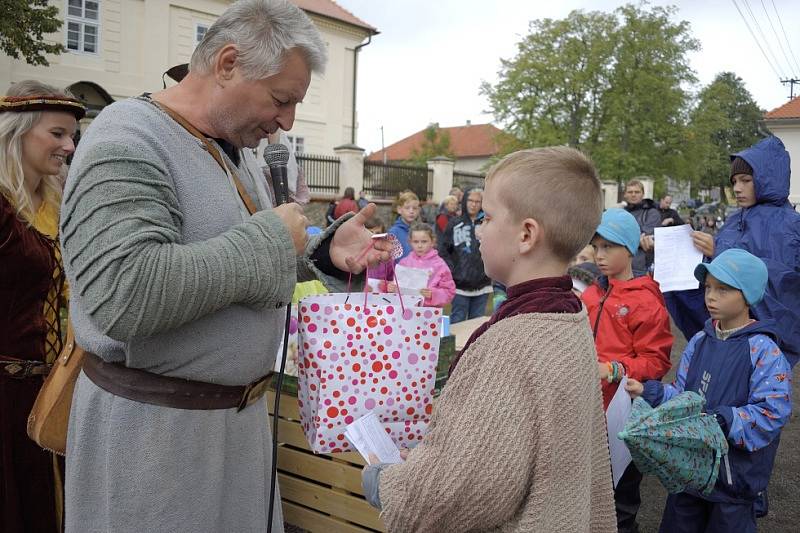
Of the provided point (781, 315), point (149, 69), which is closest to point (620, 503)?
point (781, 315)

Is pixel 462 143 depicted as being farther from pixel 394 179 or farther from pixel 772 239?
pixel 772 239

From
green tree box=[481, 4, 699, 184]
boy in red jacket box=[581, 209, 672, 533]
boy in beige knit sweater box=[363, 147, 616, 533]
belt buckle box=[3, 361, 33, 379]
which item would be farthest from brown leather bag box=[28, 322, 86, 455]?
green tree box=[481, 4, 699, 184]

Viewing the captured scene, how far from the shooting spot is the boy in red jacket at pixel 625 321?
3.40 metres

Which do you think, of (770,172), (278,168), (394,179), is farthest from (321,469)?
(394,179)

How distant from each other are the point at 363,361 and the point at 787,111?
3880 centimetres

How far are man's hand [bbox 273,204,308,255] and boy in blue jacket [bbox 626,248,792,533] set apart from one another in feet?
6.43

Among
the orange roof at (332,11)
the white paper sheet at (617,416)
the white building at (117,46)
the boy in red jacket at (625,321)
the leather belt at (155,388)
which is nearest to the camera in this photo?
the leather belt at (155,388)

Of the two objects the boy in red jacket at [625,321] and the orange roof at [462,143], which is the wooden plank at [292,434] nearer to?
the boy in red jacket at [625,321]

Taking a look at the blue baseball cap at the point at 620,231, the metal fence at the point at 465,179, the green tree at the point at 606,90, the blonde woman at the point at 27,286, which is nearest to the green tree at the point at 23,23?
the blonde woman at the point at 27,286

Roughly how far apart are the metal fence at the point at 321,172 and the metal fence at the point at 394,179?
1.50 metres

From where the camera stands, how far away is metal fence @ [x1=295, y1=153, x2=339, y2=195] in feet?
64.4

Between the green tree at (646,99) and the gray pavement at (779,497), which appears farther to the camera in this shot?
the green tree at (646,99)

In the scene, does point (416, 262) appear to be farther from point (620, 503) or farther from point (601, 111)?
point (601, 111)

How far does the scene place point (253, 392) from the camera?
166 cm
